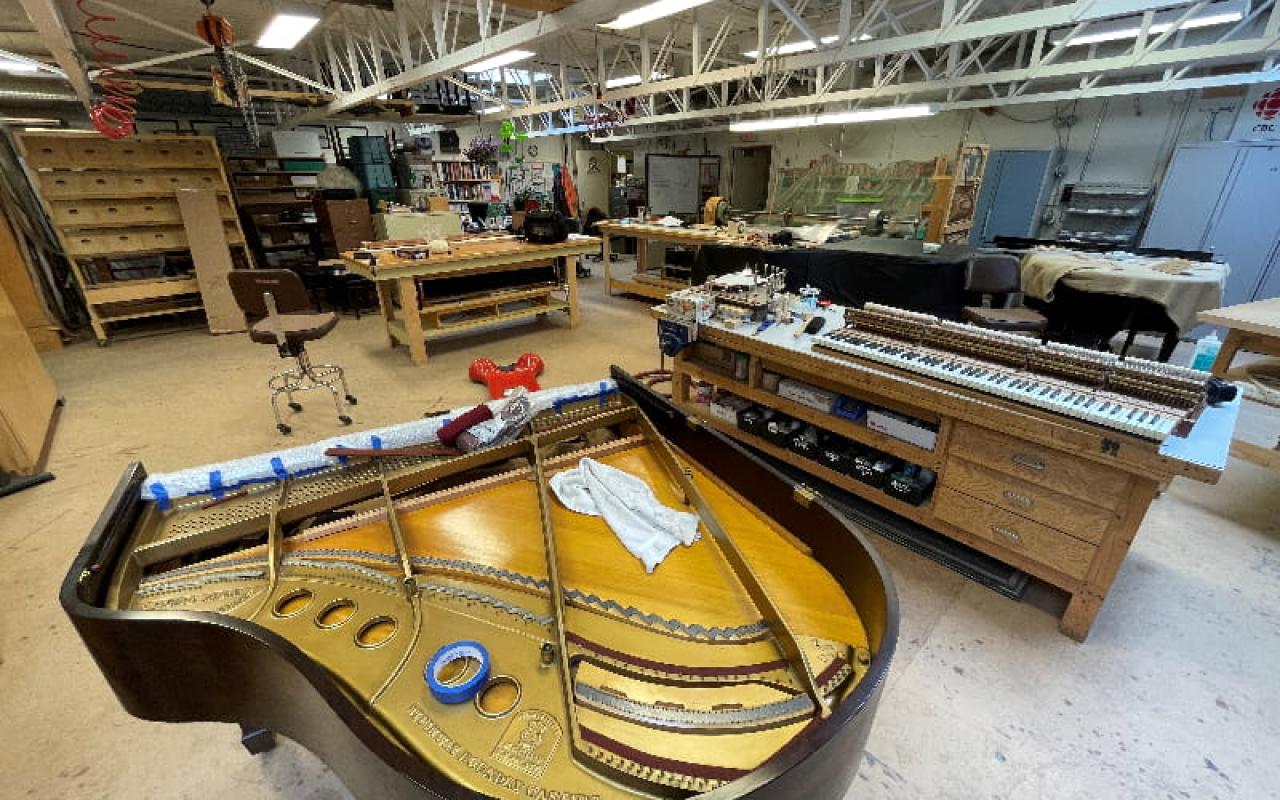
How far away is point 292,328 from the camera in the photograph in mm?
3801

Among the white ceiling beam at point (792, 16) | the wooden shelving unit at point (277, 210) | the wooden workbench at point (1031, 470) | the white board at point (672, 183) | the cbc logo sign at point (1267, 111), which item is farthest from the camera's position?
the white board at point (672, 183)

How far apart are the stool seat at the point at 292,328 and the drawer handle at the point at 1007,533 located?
4279mm

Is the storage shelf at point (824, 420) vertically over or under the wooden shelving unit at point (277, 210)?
under

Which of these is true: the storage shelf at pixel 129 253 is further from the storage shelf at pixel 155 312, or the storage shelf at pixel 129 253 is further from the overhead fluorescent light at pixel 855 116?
the overhead fluorescent light at pixel 855 116

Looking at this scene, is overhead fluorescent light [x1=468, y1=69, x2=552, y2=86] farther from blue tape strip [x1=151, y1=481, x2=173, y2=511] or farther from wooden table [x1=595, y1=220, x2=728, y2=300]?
Result: blue tape strip [x1=151, y1=481, x2=173, y2=511]

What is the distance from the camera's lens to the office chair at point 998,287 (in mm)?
3986

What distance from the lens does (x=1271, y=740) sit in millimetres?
1714

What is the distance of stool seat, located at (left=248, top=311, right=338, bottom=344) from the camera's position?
146 inches

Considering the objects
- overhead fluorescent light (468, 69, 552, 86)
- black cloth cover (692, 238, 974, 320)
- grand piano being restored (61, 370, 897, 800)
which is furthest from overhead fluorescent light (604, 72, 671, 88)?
grand piano being restored (61, 370, 897, 800)

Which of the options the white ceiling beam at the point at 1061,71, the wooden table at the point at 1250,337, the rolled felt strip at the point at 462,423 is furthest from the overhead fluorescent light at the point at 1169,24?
the rolled felt strip at the point at 462,423

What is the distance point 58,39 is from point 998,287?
280 inches

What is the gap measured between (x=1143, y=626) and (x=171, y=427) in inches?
237

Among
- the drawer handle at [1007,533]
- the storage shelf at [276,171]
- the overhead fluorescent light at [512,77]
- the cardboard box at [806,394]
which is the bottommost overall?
the drawer handle at [1007,533]

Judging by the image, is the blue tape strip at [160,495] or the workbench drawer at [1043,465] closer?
the blue tape strip at [160,495]
